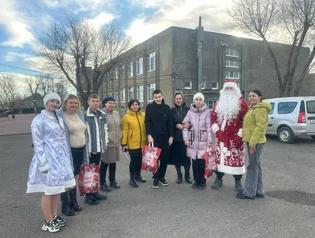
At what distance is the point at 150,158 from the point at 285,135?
8.51 meters

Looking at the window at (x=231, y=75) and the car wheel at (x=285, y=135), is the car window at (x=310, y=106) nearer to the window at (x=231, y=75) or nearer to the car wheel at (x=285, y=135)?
the car wheel at (x=285, y=135)

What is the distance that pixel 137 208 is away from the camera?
5309 millimetres

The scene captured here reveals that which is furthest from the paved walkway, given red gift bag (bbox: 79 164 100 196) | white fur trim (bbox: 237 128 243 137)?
white fur trim (bbox: 237 128 243 137)

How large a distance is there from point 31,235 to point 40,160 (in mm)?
1034

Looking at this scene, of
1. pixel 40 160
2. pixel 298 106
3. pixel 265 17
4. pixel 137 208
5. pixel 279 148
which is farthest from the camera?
pixel 265 17

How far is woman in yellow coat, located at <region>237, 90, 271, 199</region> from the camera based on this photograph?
536 cm

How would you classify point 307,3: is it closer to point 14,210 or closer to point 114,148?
point 114,148

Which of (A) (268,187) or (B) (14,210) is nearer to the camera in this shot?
(B) (14,210)

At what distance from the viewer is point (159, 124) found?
6.40m

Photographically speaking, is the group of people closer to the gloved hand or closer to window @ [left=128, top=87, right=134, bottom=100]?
the gloved hand

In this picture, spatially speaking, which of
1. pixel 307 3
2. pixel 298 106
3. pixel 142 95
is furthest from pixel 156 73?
pixel 298 106

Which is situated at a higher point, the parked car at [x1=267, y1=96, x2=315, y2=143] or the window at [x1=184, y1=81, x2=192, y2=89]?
the window at [x1=184, y1=81, x2=192, y2=89]

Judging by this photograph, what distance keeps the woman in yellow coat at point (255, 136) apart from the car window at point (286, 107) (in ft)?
26.5

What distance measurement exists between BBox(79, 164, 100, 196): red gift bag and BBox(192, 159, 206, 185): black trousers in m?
1.97
